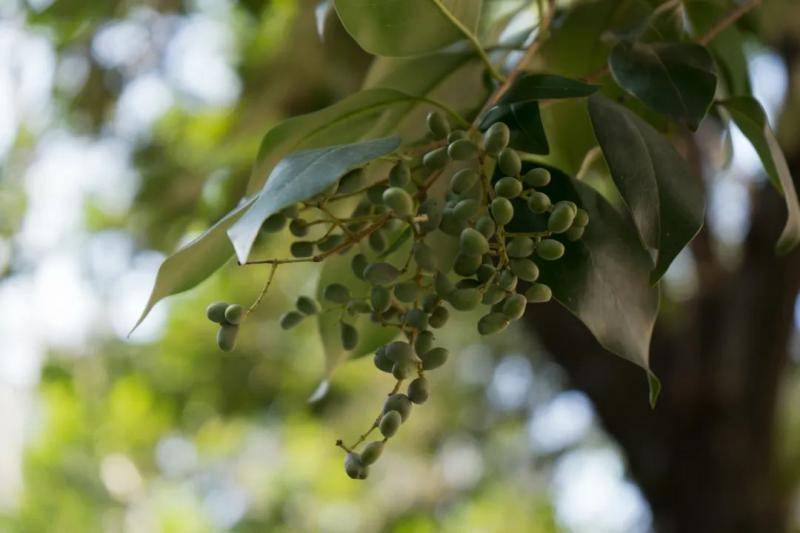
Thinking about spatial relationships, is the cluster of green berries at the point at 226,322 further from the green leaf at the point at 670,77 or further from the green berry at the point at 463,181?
the green leaf at the point at 670,77

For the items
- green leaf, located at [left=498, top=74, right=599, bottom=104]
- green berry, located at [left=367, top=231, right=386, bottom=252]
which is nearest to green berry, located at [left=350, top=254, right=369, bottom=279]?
green berry, located at [left=367, top=231, right=386, bottom=252]

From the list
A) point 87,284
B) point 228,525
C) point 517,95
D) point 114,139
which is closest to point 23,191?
point 114,139

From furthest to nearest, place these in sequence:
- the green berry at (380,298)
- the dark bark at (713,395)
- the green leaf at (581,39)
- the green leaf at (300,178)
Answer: the dark bark at (713,395), the green leaf at (581,39), the green berry at (380,298), the green leaf at (300,178)

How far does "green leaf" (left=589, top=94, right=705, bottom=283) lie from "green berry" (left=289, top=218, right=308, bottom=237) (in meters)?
0.15

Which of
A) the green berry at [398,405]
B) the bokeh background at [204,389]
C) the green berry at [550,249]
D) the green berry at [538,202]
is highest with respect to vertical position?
the green berry at [538,202]

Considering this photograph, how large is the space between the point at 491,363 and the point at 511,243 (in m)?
2.82

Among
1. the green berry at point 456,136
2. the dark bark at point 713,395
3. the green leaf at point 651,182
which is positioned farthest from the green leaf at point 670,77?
the dark bark at point 713,395

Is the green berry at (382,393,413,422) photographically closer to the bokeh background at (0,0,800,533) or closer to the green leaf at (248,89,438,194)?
the green leaf at (248,89,438,194)

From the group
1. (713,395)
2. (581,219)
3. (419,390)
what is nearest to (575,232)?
(581,219)

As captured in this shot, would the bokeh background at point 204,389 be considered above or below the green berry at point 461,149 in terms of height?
below

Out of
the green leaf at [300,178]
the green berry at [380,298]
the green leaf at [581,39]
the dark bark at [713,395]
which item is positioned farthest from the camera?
the dark bark at [713,395]

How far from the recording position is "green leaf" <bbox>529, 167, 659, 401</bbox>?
528 mm

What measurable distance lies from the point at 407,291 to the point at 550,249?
7 cm

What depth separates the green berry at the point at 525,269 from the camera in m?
0.49
